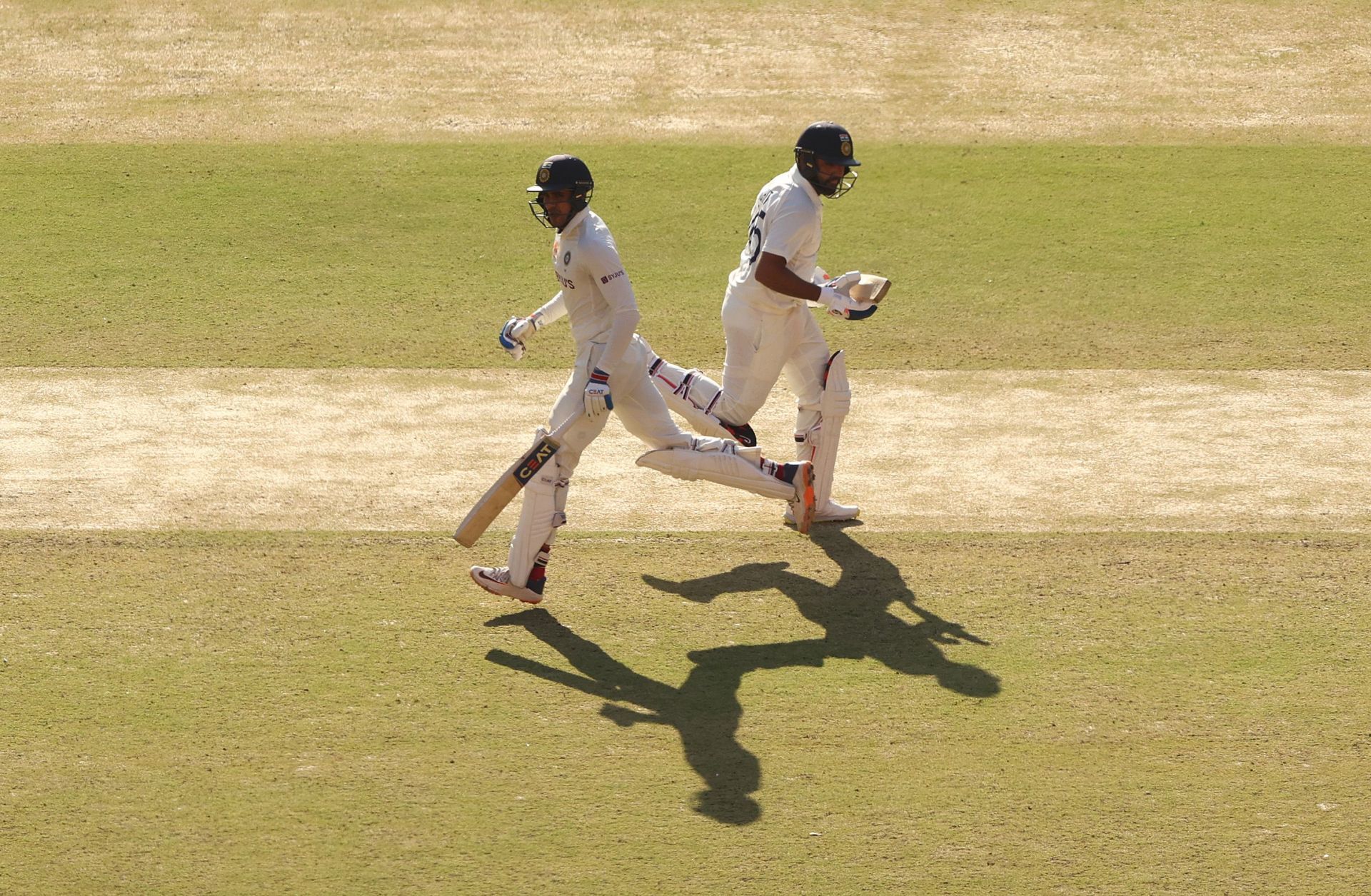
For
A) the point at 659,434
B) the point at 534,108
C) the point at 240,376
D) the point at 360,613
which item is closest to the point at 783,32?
the point at 534,108

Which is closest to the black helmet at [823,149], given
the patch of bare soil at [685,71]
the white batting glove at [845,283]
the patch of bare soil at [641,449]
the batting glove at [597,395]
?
the white batting glove at [845,283]

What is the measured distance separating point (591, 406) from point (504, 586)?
104 cm

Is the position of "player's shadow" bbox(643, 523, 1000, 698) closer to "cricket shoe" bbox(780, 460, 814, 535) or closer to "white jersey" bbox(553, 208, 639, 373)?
"cricket shoe" bbox(780, 460, 814, 535)

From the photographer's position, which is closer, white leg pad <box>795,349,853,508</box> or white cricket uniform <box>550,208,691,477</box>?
white cricket uniform <box>550,208,691,477</box>

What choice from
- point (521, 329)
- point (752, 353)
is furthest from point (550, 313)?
point (752, 353)

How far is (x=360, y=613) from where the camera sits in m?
7.77

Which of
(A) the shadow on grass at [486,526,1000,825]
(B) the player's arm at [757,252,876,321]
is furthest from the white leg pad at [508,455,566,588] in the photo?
(B) the player's arm at [757,252,876,321]

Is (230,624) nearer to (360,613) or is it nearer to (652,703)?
(360,613)

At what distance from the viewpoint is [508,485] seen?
309 inches

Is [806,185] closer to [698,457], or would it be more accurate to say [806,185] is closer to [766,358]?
[766,358]

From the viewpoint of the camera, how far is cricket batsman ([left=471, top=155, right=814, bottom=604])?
7.82m

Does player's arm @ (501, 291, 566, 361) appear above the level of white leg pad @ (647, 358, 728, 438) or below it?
above

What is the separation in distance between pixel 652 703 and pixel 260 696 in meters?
1.78

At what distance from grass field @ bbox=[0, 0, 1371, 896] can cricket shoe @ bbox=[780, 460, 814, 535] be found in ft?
0.93
